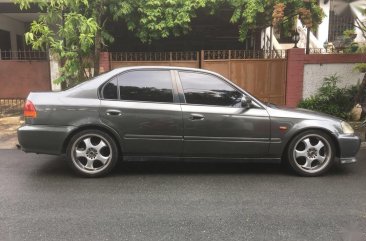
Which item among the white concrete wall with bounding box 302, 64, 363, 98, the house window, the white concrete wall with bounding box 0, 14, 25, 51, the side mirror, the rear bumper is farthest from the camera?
the house window

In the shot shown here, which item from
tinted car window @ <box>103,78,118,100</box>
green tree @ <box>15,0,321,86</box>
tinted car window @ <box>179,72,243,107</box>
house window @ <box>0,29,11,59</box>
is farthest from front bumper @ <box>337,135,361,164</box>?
house window @ <box>0,29,11,59</box>

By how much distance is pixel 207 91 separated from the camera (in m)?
5.67

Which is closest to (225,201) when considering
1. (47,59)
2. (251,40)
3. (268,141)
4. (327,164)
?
(268,141)

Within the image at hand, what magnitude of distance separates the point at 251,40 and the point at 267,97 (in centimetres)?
570

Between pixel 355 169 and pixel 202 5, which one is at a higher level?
pixel 202 5

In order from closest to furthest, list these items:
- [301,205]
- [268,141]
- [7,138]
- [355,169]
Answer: [301,205], [268,141], [355,169], [7,138]

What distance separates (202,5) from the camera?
10516 millimetres

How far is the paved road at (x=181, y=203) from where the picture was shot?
3826 mm

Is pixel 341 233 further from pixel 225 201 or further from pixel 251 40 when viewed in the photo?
pixel 251 40

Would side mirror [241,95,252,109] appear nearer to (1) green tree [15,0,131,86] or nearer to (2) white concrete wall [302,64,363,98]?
(1) green tree [15,0,131,86]

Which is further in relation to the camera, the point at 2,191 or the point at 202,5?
the point at 202,5

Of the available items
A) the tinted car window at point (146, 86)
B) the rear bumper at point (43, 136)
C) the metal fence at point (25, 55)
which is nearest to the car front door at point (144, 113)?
the tinted car window at point (146, 86)

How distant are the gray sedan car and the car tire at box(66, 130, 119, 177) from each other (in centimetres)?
1

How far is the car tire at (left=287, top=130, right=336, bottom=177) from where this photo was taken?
5.62m
